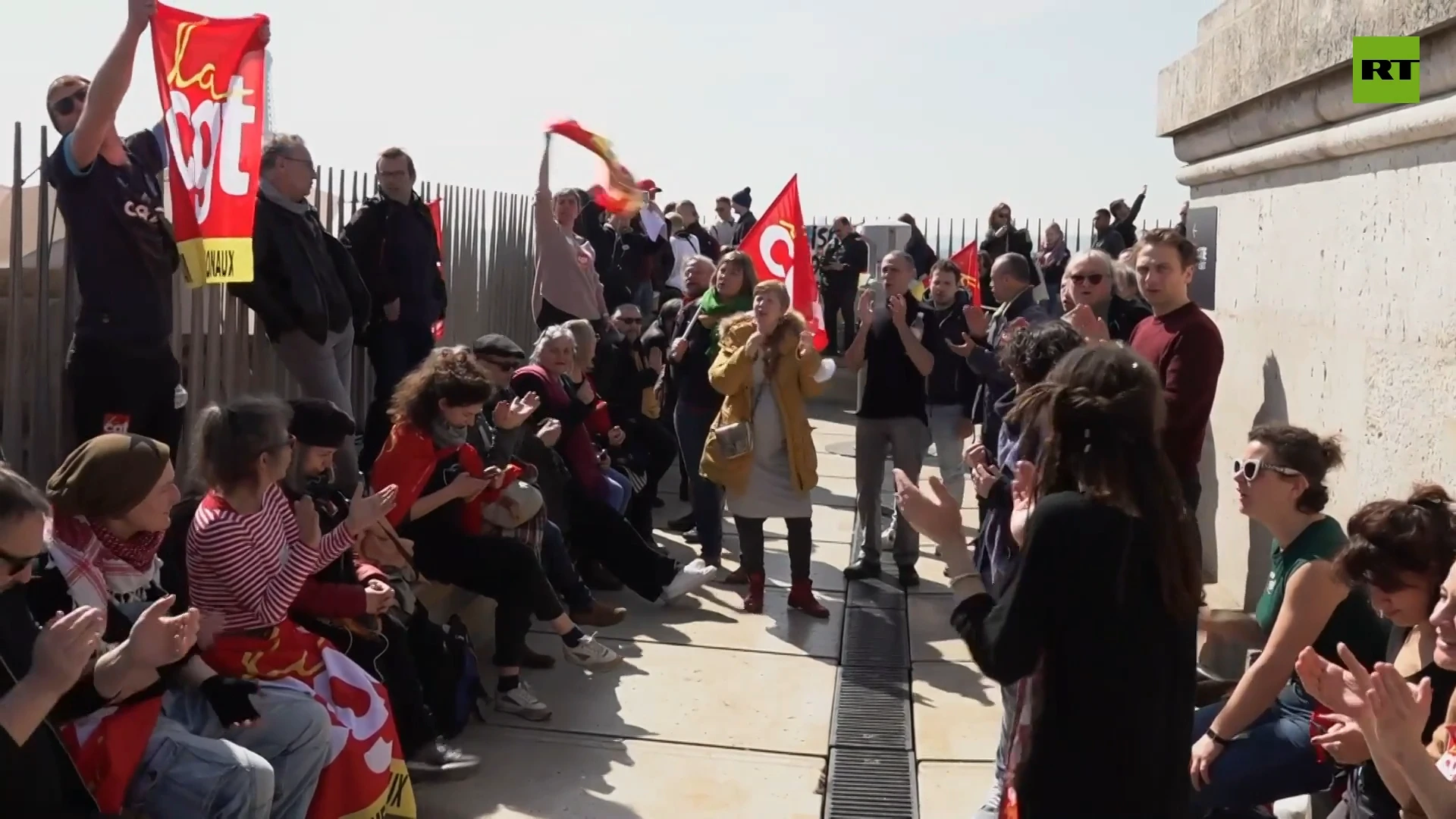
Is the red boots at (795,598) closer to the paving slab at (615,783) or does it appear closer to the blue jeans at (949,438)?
the blue jeans at (949,438)

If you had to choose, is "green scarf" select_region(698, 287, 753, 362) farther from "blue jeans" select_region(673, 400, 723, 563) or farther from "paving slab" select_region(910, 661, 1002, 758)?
"paving slab" select_region(910, 661, 1002, 758)

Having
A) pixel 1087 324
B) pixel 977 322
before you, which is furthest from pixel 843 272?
pixel 1087 324

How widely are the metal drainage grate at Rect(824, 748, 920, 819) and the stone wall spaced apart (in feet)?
5.68

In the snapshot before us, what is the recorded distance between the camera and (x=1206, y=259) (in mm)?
6984

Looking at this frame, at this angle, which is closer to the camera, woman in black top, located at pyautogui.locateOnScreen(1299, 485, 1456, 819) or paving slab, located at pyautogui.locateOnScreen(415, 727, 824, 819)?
woman in black top, located at pyautogui.locateOnScreen(1299, 485, 1456, 819)

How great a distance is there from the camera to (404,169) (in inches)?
287

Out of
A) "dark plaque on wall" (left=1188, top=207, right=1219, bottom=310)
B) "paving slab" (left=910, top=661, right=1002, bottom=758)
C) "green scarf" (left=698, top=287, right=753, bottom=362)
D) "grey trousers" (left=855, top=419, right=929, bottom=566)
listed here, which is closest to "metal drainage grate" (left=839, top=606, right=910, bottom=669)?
"paving slab" (left=910, top=661, right=1002, bottom=758)

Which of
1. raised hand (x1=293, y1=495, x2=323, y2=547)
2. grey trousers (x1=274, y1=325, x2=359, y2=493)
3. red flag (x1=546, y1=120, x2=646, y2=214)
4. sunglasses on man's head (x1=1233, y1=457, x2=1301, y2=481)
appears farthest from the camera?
red flag (x1=546, y1=120, x2=646, y2=214)

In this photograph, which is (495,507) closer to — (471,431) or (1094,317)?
(471,431)

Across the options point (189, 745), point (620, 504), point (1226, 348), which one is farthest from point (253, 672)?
point (1226, 348)

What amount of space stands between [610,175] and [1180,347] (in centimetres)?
544

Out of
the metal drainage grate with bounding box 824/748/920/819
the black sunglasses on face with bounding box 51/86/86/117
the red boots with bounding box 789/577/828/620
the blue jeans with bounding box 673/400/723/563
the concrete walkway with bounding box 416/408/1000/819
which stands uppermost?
the black sunglasses on face with bounding box 51/86/86/117

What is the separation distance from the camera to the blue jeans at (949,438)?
8.27 meters

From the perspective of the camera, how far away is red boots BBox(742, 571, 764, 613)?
291 inches
